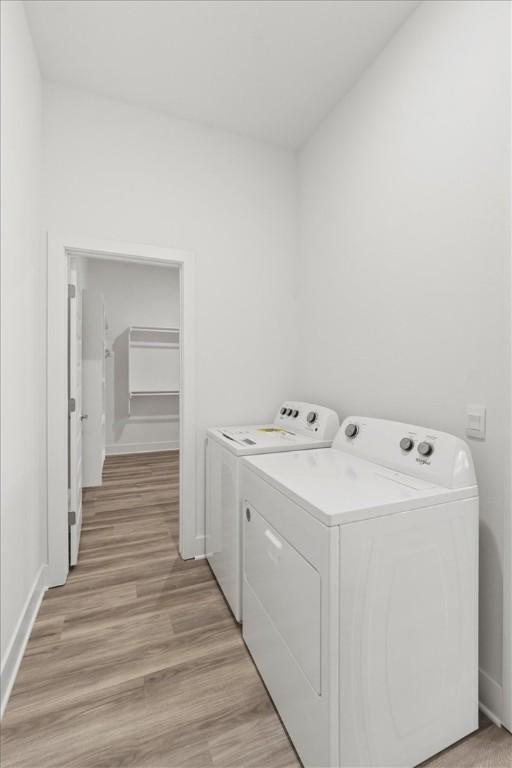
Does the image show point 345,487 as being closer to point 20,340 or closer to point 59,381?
point 20,340

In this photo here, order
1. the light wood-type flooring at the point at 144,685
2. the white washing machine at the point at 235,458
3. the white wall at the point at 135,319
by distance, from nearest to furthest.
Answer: the light wood-type flooring at the point at 144,685
the white washing machine at the point at 235,458
the white wall at the point at 135,319

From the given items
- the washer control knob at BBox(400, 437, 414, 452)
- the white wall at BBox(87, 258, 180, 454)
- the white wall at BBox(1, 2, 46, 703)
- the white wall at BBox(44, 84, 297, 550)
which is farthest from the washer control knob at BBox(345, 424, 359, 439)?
the white wall at BBox(87, 258, 180, 454)

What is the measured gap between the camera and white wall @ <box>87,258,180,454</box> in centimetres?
513

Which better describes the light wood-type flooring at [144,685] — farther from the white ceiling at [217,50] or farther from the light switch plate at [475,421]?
the white ceiling at [217,50]

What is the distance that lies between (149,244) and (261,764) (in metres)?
2.39

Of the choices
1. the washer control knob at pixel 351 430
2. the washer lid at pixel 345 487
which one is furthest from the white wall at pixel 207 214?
the washer lid at pixel 345 487

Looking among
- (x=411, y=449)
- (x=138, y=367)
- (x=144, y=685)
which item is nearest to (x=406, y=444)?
(x=411, y=449)

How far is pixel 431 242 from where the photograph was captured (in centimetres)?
155

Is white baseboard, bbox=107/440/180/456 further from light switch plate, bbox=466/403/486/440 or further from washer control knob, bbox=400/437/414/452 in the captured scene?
light switch plate, bbox=466/403/486/440

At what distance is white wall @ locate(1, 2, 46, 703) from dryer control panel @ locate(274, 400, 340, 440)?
1.42 meters

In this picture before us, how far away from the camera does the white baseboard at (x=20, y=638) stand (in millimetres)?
1344

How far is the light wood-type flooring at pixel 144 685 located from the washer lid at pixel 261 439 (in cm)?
83

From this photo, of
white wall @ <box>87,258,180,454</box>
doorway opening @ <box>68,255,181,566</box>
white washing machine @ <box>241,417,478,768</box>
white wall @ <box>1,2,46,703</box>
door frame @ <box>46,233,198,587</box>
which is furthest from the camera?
white wall @ <box>87,258,180,454</box>

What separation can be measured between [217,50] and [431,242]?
144cm
